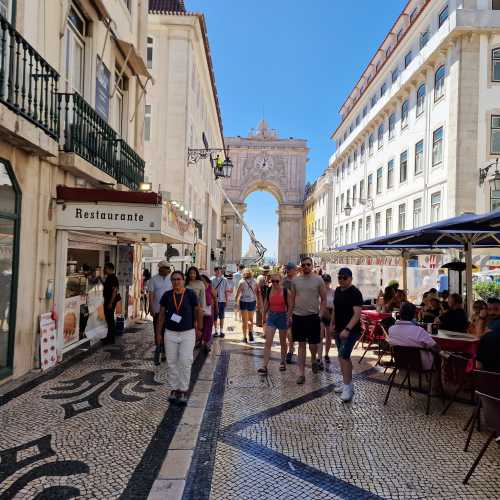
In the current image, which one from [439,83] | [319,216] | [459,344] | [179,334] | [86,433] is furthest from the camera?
[319,216]

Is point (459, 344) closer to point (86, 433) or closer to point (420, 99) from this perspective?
point (86, 433)

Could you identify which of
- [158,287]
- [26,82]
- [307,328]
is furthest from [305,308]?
[26,82]

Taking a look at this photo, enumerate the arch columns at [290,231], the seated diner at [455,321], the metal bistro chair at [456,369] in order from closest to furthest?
the metal bistro chair at [456,369], the seated diner at [455,321], the arch columns at [290,231]

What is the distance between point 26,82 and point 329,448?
621 cm

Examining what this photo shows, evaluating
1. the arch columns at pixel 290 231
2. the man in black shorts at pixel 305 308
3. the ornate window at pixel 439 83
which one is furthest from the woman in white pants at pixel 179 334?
the arch columns at pixel 290 231

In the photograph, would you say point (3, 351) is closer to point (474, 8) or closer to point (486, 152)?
point (486, 152)

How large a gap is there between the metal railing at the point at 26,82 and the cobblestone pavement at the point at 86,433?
140 inches

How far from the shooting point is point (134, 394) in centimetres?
577

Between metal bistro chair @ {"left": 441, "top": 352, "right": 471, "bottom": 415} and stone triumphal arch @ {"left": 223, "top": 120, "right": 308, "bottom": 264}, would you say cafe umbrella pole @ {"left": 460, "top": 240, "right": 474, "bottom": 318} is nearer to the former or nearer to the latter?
metal bistro chair @ {"left": 441, "top": 352, "right": 471, "bottom": 415}

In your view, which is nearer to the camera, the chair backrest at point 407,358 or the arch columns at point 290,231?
the chair backrest at point 407,358

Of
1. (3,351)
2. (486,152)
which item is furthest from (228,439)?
(486,152)

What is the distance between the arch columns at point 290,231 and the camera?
6512 cm

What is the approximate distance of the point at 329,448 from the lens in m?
4.25

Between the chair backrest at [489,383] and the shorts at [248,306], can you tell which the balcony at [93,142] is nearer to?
the shorts at [248,306]
